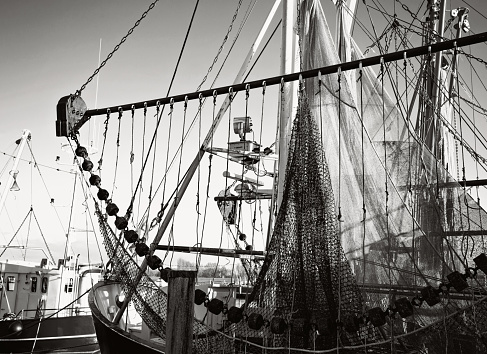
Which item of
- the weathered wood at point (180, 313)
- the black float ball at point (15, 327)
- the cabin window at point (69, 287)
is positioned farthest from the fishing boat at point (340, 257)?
the cabin window at point (69, 287)

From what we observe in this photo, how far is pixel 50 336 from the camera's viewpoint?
16047 mm

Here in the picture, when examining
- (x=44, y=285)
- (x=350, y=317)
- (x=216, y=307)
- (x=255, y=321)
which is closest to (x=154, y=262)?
(x=216, y=307)

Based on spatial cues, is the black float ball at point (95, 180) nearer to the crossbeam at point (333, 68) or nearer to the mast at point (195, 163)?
the crossbeam at point (333, 68)

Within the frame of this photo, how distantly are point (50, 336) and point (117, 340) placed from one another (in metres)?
10.7

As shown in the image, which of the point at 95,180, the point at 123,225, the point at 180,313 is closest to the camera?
the point at 180,313

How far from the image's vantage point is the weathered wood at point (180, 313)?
5184 millimetres

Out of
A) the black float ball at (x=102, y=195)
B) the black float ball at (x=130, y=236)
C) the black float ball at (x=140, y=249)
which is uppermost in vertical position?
the black float ball at (x=102, y=195)

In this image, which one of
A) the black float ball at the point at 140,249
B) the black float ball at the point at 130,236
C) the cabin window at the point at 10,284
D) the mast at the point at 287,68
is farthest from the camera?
the cabin window at the point at 10,284

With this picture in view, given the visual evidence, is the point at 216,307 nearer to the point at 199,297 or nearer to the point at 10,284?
A: the point at 199,297

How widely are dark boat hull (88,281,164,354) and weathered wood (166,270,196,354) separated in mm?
985

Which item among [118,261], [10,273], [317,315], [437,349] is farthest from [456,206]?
[10,273]

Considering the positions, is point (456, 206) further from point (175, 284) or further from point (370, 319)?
point (175, 284)

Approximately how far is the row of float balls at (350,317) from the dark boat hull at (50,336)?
456 inches

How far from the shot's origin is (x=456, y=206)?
20.5 feet
